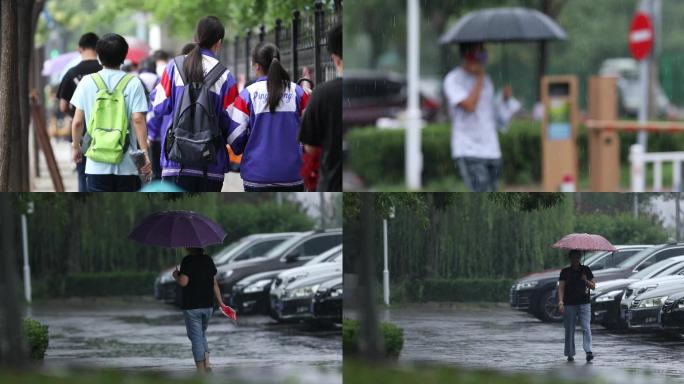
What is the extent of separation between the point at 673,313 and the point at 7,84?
4011mm

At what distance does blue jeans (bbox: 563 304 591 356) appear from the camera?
22.8 ft

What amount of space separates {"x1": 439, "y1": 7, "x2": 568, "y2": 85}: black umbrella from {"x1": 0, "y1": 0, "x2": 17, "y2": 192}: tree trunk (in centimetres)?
625

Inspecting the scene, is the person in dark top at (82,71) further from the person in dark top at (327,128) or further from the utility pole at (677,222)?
the utility pole at (677,222)

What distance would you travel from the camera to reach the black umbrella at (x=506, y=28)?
537 inches

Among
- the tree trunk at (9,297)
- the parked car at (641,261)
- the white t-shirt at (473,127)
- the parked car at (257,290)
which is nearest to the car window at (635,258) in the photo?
the parked car at (641,261)

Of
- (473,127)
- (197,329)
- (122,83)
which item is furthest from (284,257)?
(473,127)

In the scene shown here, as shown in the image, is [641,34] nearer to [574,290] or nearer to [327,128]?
[574,290]

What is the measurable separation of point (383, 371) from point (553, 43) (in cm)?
854

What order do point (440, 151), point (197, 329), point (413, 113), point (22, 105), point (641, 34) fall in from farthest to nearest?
point (413, 113)
point (440, 151)
point (641, 34)
point (22, 105)
point (197, 329)

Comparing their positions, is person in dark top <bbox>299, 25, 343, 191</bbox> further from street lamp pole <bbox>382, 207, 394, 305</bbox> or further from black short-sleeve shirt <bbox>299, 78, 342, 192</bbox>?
street lamp pole <bbox>382, 207, 394, 305</bbox>

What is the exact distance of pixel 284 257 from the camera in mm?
7281

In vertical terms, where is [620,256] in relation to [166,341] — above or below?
above

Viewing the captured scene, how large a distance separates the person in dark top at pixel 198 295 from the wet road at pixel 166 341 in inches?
3.0

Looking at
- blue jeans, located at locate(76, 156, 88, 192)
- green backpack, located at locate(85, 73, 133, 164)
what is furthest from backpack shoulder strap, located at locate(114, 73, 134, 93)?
blue jeans, located at locate(76, 156, 88, 192)
